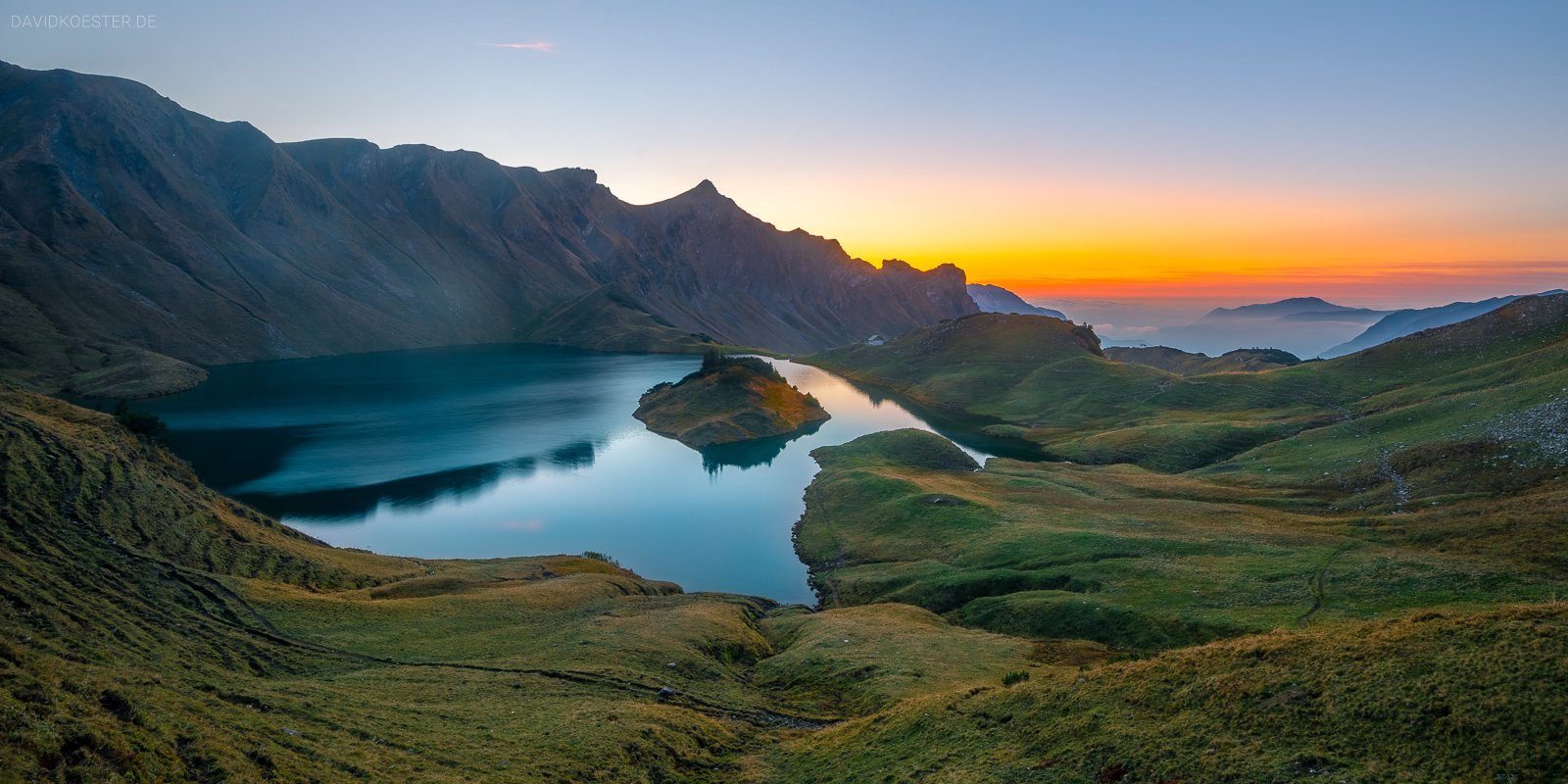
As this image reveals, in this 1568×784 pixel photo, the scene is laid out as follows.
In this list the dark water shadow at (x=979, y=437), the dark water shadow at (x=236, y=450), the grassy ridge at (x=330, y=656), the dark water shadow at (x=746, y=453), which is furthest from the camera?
the dark water shadow at (x=979, y=437)

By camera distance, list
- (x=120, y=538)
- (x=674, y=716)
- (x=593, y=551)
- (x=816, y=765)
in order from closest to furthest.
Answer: (x=816, y=765) → (x=674, y=716) → (x=120, y=538) → (x=593, y=551)

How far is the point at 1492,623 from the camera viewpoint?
24.8 metres

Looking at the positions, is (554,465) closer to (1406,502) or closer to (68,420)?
(68,420)

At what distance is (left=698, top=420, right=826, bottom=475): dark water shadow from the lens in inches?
5374

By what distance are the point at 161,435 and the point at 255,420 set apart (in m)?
99.2

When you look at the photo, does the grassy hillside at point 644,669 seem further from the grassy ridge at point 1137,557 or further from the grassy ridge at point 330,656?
the grassy ridge at point 1137,557

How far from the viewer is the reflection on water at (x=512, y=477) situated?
86750 millimetres

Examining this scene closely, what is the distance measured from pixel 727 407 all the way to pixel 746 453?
24.9m

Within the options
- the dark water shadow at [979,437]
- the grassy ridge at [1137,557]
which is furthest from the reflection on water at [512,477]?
the grassy ridge at [1137,557]

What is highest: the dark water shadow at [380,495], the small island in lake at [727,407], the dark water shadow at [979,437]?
the small island in lake at [727,407]

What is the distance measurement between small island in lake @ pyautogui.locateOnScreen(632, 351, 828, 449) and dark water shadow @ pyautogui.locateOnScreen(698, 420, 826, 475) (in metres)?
2.38

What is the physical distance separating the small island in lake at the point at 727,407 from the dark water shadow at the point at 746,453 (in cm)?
→ 238

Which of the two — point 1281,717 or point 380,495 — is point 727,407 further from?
point 1281,717

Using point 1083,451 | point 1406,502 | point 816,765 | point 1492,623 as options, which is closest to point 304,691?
point 816,765
